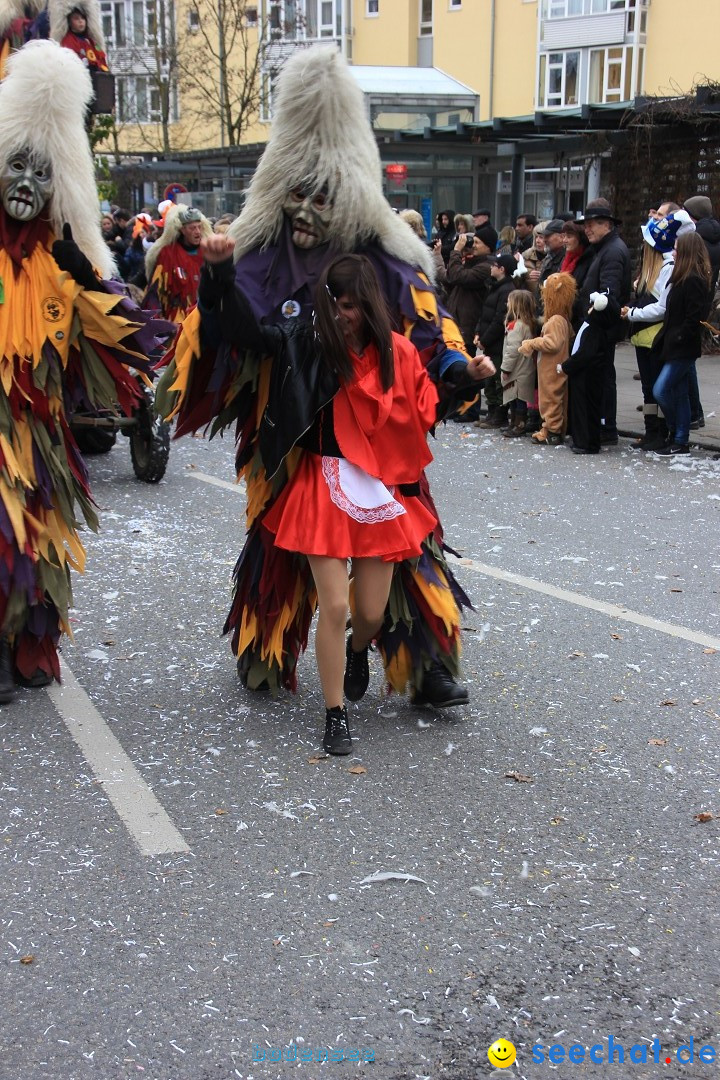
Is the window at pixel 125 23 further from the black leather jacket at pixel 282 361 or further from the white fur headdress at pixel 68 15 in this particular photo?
the black leather jacket at pixel 282 361

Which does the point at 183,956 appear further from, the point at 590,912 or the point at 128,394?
the point at 128,394

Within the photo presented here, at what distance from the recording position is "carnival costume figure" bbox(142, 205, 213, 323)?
9773 mm

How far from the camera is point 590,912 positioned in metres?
3.16

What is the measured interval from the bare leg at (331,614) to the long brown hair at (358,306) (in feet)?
2.00

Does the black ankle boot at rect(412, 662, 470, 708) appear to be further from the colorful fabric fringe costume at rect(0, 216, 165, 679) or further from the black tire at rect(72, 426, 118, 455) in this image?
the black tire at rect(72, 426, 118, 455)

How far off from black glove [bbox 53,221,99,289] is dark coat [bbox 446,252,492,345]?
24.9 ft

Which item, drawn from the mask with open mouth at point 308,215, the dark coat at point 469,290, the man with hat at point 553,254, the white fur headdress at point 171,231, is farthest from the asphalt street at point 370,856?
the dark coat at point 469,290

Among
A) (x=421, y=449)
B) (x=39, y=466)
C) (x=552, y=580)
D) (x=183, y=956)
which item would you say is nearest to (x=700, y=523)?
(x=552, y=580)

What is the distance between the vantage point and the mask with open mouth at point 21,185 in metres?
4.36

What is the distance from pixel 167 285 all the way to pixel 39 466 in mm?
5664

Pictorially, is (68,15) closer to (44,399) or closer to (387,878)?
(44,399)

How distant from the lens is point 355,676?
4559 millimetres

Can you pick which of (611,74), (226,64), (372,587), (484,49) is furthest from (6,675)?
(484,49)

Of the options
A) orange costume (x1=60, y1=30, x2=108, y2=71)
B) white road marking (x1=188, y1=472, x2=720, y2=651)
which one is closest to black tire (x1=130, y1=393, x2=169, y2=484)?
orange costume (x1=60, y1=30, x2=108, y2=71)
